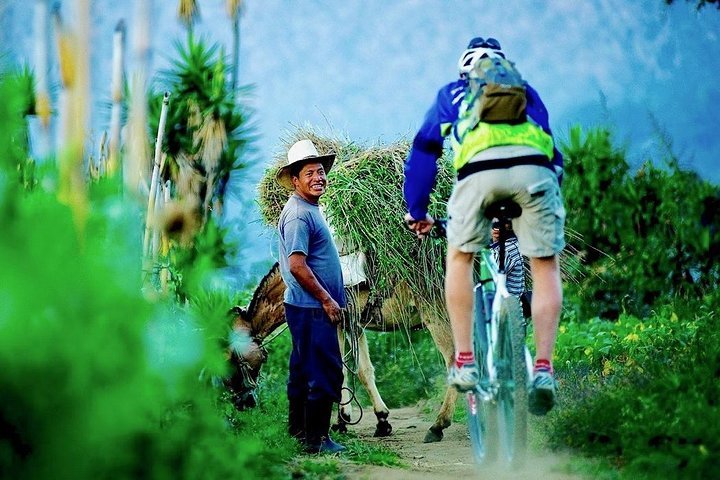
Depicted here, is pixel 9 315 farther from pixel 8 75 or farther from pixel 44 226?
pixel 8 75

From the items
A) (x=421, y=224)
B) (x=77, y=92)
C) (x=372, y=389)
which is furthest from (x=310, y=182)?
(x=77, y=92)

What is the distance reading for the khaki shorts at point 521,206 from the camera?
145 inches

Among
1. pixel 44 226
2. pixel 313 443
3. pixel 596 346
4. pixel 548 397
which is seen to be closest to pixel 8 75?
pixel 44 226

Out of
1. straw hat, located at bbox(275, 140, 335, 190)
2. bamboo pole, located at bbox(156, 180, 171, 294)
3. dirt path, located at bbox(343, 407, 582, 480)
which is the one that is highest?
straw hat, located at bbox(275, 140, 335, 190)

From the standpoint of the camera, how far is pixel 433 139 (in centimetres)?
410

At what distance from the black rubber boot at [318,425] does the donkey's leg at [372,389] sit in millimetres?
1668

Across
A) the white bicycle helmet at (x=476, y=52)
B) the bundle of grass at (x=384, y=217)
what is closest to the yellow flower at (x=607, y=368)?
the bundle of grass at (x=384, y=217)

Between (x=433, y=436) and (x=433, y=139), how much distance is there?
2.95m

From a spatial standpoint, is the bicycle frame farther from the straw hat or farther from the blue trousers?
the straw hat

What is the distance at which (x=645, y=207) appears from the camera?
1062cm

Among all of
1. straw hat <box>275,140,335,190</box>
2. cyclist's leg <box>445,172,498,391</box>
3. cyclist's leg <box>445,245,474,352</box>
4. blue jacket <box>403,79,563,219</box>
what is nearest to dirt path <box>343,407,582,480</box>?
cyclist's leg <box>445,172,498,391</box>

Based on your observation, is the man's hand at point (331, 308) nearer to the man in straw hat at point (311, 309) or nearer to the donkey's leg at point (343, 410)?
the man in straw hat at point (311, 309)

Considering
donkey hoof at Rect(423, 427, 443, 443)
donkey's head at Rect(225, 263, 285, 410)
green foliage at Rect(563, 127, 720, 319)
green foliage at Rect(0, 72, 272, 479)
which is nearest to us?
green foliage at Rect(0, 72, 272, 479)

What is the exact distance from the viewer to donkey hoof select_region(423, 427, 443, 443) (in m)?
6.43
